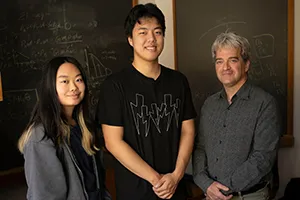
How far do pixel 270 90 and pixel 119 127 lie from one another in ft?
4.82

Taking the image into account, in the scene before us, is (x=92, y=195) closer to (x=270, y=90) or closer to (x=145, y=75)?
(x=145, y=75)

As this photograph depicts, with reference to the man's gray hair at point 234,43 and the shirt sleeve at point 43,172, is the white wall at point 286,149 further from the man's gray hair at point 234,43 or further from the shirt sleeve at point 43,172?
the shirt sleeve at point 43,172

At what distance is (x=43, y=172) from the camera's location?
1.24m

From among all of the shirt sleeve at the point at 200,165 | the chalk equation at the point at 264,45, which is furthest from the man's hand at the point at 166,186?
the chalk equation at the point at 264,45

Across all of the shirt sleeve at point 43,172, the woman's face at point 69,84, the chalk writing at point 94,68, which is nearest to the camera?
the shirt sleeve at point 43,172

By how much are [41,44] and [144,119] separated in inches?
45.5

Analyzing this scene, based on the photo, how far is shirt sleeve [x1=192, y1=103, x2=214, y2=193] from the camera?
163 centimetres

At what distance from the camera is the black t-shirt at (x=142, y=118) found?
59.9 inches

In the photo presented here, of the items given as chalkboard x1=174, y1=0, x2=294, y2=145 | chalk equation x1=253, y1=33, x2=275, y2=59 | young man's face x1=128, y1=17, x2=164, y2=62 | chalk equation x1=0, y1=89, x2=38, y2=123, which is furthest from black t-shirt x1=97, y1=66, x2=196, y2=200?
chalk equation x1=253, y1=33, x2=275, y2=59

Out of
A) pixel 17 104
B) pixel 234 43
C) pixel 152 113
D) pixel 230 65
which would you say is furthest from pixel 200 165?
pixel 17 104

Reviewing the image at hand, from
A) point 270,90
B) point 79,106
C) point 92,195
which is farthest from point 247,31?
point 92,195

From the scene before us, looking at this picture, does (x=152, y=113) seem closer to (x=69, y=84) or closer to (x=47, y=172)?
(x=69, y=84)

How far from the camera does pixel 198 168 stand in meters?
1.71

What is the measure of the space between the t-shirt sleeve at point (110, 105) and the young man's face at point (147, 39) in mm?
200
